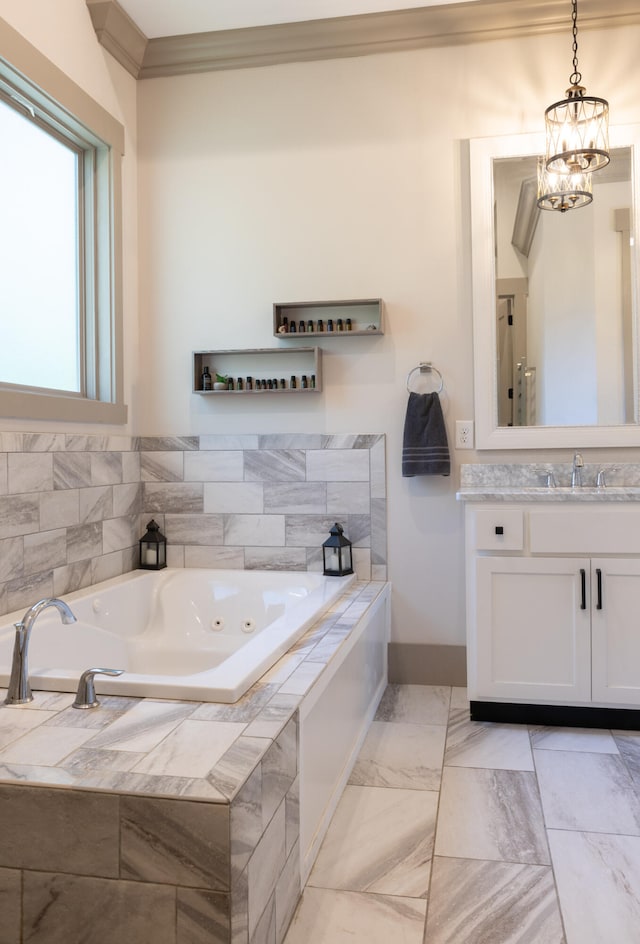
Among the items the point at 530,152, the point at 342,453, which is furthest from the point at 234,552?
the point at 530,152

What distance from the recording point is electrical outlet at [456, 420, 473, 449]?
2977 millimetres

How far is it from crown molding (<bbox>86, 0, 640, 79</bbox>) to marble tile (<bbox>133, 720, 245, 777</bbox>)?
9.15 ft

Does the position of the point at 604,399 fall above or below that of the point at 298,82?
below

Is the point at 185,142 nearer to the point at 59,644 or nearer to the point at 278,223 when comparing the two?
the point at 278,223

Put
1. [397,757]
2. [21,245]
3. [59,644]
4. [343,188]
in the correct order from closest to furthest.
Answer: [59,644] < [397,757] < [21,245] < [343,188]

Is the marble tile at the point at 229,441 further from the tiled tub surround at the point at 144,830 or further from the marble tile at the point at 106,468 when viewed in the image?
the tiled tub surround at the point at 144,830

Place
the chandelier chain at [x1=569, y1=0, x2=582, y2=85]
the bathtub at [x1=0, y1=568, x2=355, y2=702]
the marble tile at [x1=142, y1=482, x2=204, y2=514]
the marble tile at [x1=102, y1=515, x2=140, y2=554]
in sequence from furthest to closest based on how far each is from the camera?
1. the marble tile at [x1=142, y1=482, x2=204, y2=514]
2. the marble tile at [x1=102, y1=515, x2=140, y2=554]
3. the chandelier chain at [x1=569, y1=0, x2=582, y2=85]
4. the bathtub at [x1=0, y1=568, x2=355, y2=702]

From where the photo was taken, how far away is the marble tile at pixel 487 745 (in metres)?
2.28

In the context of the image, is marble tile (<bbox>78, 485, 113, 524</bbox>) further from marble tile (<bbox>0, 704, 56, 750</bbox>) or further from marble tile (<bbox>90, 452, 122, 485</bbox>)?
marble tile (<bbox>0, 704, 56, 750</bbox>)

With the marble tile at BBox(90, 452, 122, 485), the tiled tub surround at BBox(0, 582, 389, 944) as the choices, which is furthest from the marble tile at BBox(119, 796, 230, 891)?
the marble tile at BBox(90, 452, 122, 485)

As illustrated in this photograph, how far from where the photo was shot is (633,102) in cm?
285

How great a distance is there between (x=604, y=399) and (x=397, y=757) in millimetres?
1596

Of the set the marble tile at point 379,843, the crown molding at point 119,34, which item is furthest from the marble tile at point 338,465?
the crown molding at point 119,34

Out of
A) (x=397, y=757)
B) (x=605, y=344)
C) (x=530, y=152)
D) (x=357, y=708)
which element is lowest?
(x=397, y=757)
